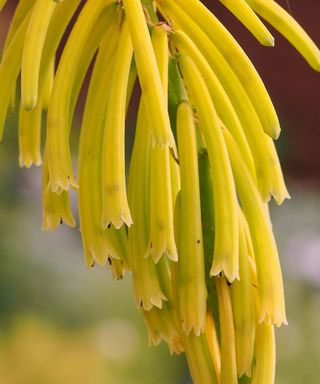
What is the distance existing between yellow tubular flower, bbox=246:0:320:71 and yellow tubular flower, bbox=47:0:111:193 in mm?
104

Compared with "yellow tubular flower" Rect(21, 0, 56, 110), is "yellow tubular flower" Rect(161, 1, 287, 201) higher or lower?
lower

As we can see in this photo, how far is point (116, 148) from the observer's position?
468 millimetres

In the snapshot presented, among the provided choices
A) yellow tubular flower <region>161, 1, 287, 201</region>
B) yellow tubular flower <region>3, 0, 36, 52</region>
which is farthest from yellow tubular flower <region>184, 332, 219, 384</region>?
yellow tubular flower <region>3, 0, 36, 52</region>

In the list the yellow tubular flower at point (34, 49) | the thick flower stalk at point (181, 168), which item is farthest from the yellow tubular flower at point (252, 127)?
the yellow tubular flower at point (34, 49)

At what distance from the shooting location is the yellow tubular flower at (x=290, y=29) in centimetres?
51

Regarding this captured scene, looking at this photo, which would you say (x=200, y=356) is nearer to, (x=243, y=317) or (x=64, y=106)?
(x=243, y=317)

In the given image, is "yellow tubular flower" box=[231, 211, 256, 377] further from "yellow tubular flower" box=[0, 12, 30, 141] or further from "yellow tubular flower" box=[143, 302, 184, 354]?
"yellow tubular flower" box=[0, 12, 30, 141]

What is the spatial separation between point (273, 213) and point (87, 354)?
34 centimetres

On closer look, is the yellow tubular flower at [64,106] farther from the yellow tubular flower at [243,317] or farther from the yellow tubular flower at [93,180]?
the yellow tubular flower at [243,317]

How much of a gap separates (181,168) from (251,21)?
11 centimetres

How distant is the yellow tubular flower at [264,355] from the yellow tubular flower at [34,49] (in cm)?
20

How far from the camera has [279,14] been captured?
0.52 metres

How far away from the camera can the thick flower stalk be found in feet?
1.55

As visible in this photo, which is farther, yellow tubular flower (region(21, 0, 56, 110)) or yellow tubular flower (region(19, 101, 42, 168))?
yellow tubular flower (region(19, 101, 42, 168))
